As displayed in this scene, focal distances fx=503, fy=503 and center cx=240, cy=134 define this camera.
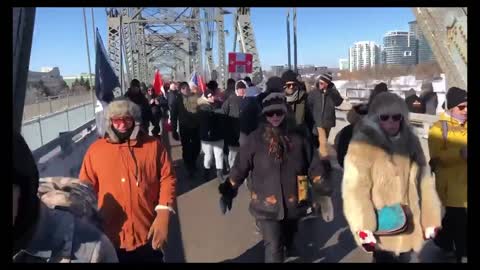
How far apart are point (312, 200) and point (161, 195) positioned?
1411 mm

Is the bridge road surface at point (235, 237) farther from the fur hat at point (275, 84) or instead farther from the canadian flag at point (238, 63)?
the canadian flag at point (238, 63)

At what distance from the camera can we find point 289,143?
3.73m

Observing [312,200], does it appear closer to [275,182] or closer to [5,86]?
[275,182]

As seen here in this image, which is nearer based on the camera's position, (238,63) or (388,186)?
(388,186)

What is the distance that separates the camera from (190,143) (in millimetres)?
8656

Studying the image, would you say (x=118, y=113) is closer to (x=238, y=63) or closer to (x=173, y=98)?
(x=173, y=98)

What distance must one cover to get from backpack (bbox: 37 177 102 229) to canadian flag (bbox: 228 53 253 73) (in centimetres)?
1249

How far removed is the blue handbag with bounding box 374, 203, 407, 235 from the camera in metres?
3.10

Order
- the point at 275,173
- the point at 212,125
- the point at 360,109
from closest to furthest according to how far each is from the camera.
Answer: the point at 275,173 → the point at 360,109 → the point at 212,125

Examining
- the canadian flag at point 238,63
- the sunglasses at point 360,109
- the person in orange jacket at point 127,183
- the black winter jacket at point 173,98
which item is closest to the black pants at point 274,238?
the person in orange jacket at point 127,183

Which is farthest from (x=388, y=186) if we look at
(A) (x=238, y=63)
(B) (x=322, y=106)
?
(A) (x=238, y=63)

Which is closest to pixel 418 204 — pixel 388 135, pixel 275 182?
pixel 388 135

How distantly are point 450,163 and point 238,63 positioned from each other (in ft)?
41.0
